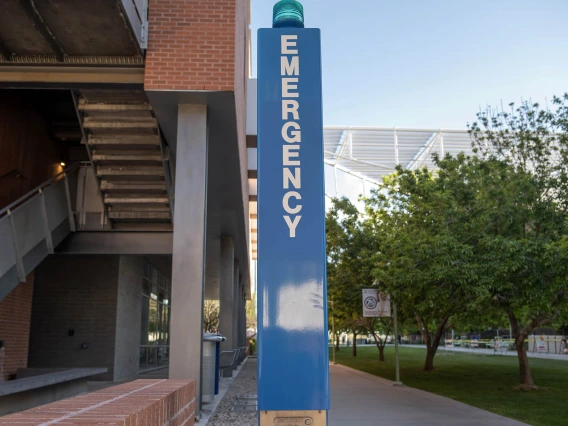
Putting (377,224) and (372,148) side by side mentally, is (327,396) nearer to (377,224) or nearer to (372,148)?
(377,224)

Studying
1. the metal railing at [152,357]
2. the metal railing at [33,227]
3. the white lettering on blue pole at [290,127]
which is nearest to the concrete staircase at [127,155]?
the metal railing at [33,227]

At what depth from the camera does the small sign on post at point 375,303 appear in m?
19.6

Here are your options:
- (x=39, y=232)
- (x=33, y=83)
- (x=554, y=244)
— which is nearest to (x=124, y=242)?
(x=39, y=232)

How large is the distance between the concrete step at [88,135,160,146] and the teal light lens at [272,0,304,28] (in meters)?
7.26

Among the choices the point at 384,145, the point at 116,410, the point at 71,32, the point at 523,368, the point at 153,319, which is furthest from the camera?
the point at 384,145

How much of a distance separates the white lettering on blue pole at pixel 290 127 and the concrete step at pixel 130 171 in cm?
829

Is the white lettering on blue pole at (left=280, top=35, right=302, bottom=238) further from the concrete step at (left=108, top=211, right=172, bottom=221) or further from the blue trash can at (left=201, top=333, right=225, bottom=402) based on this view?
the concrete step at (left=108, top=211, right=172, bottom=221)

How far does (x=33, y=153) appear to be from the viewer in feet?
44.4

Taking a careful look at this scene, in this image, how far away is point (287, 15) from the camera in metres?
4.28

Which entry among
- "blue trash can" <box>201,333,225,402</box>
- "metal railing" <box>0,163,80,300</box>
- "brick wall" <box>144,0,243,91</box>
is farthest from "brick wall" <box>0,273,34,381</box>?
"brick wall" <box>144,0,243,91</box>

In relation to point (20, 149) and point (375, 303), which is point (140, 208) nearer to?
point (20, 149)

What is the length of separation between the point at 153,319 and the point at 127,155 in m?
10.9

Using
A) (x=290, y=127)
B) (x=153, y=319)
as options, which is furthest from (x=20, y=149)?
(x=290, y=127)

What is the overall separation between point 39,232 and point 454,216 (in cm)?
A: 989
